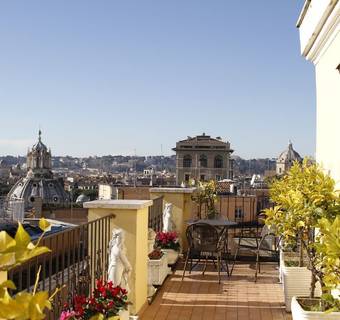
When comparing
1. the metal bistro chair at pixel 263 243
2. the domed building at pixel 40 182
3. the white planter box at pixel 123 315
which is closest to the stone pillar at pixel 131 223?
the white planter box at pixel 123 315

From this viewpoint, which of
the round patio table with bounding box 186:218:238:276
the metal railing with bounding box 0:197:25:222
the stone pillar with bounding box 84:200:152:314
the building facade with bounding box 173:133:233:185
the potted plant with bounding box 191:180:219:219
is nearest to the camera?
the stone pillar with bounding box 84:200:152:314

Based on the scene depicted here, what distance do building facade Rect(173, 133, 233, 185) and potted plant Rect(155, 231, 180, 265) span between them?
88182mm

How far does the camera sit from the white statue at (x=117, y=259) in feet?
14.8

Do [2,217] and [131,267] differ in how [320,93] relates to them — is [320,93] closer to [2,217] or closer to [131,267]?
[131,267]

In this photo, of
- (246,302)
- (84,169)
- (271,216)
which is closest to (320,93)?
(271,216)

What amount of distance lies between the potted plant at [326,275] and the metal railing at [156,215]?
3.25 meters

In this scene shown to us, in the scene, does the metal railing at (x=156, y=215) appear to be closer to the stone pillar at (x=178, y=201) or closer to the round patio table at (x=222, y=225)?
the stone pillar at (x=178, y=201)

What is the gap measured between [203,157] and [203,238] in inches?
3605

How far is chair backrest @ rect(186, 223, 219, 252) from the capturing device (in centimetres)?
661

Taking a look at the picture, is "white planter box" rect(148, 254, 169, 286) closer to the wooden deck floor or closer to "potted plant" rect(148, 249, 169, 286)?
"potted plant" rect(148, 249, 169, 286)

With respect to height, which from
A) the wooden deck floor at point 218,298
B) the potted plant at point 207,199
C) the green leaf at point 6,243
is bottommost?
the wooden deck floor at point 218,298

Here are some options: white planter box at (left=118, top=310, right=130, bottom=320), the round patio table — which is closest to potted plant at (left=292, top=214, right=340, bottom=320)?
white planter box at (left=118, top=310, right=130, bottom=320)

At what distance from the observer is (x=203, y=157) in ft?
322

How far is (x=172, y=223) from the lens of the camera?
25.8 ft
